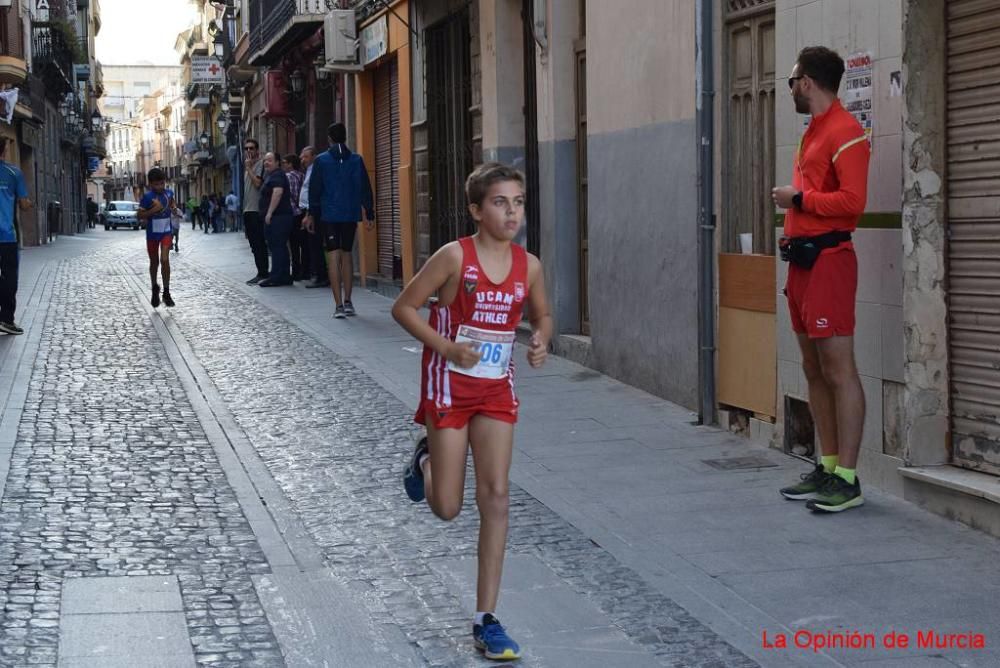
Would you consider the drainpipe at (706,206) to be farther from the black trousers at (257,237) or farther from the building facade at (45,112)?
the building facade at (45,112)

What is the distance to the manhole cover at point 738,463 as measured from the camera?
7852mm

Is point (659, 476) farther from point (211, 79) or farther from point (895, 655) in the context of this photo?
point (211, 79)

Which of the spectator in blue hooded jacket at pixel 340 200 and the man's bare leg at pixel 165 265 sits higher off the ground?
the spectator in blue hooded jacket at pixel 340 200

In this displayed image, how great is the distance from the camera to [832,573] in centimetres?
570

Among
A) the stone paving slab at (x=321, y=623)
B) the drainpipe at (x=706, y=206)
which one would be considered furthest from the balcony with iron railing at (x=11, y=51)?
the stone paving slab at (x=321, y=623)

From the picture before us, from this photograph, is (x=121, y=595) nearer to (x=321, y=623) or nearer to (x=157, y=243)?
(x=321, y=623)

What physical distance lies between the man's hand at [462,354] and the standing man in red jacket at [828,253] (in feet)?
7.87

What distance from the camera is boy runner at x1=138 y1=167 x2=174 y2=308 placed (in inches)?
691

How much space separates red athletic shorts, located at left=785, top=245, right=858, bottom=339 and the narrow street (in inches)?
32.2

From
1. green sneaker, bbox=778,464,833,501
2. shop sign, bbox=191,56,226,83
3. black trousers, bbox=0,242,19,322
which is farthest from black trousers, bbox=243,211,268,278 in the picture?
shop sign, bbox=191,56,226,83

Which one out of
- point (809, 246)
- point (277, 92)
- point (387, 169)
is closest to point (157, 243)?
point (387, 169)

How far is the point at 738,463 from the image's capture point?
7.96 metres

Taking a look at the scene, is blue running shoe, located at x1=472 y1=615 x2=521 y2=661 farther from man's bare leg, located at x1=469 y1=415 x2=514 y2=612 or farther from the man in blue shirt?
the man in blue shirt

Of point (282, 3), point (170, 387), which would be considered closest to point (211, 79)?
point (282, 3)
